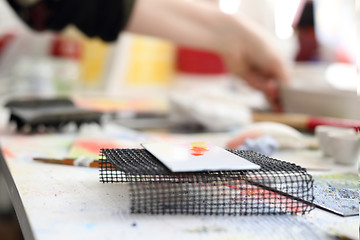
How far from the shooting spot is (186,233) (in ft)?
1.26

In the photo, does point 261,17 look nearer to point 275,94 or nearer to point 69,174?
point 275,94

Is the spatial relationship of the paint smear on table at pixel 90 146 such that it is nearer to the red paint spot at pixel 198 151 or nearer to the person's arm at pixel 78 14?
the red paint spot at pixel 198 151

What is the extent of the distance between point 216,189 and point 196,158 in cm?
4

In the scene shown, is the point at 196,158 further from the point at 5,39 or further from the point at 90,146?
the point at 5,39

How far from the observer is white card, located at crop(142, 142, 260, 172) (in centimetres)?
43

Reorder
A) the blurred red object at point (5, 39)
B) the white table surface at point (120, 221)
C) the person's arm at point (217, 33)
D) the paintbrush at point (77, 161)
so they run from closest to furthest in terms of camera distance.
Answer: the white table surface at point (120, 221) → the paintbrush at point (77, 161) → the person's arm at point (217, 33) → the blurred red object at point (5, 39)

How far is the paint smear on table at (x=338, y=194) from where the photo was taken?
46cm

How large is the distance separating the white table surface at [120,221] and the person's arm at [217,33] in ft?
2.34

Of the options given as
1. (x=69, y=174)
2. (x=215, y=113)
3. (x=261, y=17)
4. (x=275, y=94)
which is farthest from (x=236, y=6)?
(x=69, y=174)

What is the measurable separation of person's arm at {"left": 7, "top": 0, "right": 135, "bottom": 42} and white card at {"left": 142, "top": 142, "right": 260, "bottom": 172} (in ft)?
2.09

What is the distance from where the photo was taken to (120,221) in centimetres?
40

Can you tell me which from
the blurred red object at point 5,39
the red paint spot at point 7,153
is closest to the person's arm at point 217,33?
the red paint spot at point 7,153

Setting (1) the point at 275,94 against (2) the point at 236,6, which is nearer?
(1) the point at 275,94

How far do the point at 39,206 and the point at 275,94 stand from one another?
3.01 ft
